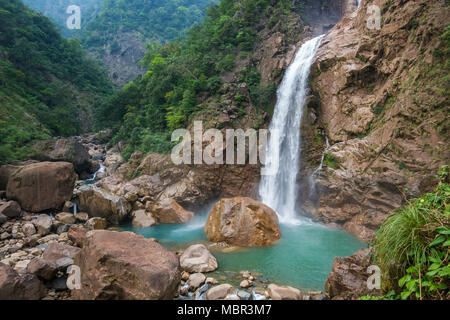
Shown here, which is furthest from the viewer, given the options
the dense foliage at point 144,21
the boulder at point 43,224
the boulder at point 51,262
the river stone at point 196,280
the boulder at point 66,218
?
the dense foliage at point 144,21

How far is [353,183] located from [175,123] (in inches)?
451

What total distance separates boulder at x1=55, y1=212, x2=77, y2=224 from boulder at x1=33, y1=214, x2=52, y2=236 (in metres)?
0.60

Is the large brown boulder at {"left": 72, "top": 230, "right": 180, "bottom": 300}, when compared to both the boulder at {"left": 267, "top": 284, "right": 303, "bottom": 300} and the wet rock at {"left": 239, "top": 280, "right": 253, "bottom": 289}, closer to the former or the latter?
the wet rock at {"left": 239, "top": 280, "right": 253, "bottom": 289}

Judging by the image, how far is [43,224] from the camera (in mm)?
9375

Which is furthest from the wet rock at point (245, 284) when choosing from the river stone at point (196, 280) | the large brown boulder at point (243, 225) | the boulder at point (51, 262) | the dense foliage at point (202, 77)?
the dense foliage at point (202, 77)

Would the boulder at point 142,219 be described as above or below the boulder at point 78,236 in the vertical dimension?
below

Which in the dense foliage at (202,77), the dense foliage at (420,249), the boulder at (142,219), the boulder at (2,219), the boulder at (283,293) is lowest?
the boulder at (142,219)

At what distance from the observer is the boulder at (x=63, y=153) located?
46.8 feet

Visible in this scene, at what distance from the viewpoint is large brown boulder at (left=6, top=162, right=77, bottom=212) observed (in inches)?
412

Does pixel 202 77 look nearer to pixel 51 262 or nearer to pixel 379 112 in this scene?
pixel 379 112

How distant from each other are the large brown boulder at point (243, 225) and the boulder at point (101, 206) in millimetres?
4923

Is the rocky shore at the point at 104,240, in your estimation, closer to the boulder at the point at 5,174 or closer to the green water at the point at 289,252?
the boulder at the point at 5,174

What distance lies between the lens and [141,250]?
5195 millimetres

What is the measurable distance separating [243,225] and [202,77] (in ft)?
38.3
